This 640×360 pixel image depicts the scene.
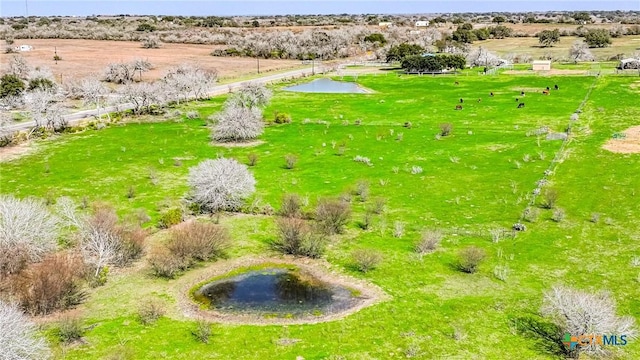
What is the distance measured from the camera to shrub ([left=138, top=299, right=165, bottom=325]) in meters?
26.5

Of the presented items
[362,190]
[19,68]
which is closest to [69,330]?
[362,190]

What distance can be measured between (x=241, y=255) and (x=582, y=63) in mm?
113084

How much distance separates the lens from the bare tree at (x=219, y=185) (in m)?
39.9

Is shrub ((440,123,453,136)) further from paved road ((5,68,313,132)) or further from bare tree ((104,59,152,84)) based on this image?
bare tree ((104,59,152,84))

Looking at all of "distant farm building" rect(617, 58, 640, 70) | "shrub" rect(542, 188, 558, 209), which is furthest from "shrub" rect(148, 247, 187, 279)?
"distant farm building" rect(617, 58, 640, 70)

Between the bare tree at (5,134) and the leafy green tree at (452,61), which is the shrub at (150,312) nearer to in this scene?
the bare tree at (5,134)

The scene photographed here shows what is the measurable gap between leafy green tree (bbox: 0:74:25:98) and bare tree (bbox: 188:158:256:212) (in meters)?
55.8

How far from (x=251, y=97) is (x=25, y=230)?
4627cm

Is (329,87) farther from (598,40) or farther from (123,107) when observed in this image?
(598,40)

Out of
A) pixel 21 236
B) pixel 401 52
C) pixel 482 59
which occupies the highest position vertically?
pixel 401 52

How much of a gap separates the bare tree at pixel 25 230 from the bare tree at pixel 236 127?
30840 mm

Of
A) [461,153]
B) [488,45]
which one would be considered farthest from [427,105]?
[488,45]

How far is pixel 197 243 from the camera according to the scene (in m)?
32.8

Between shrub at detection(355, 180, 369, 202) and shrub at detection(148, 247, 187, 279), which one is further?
shrub at detection(355, 180, 369, 202)
